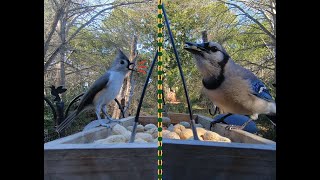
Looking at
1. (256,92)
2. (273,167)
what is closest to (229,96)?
(256,92)

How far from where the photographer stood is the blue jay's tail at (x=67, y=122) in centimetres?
177

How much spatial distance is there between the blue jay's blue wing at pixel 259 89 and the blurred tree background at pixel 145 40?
0.04 m

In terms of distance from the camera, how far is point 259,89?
166cm

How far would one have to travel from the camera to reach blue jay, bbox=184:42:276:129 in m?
1.66

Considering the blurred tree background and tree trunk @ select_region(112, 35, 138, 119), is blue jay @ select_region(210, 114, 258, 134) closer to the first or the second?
the blurred tree background

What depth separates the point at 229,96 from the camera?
1.67m

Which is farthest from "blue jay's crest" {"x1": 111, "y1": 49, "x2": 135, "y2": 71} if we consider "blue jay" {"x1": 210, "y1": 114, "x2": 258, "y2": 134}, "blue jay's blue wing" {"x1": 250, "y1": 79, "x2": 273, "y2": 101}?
"blue jay's blue wing" {"x1": 250, "y1": 79, "x2": 273, "y2": 101}

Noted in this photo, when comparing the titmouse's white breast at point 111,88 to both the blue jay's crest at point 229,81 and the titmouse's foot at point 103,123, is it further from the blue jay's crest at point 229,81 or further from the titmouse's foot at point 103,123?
the blue jay's crest at point 229,81

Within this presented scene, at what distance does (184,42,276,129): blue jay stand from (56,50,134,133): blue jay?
41 cm

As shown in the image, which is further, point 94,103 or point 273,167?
point 94,103

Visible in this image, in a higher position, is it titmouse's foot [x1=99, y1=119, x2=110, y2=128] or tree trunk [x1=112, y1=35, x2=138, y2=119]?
tree trunk [x1=112, y1=35, x2=138, y2=119]

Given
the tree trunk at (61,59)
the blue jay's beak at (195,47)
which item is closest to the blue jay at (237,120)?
the blue jay's beak at (195,47)
